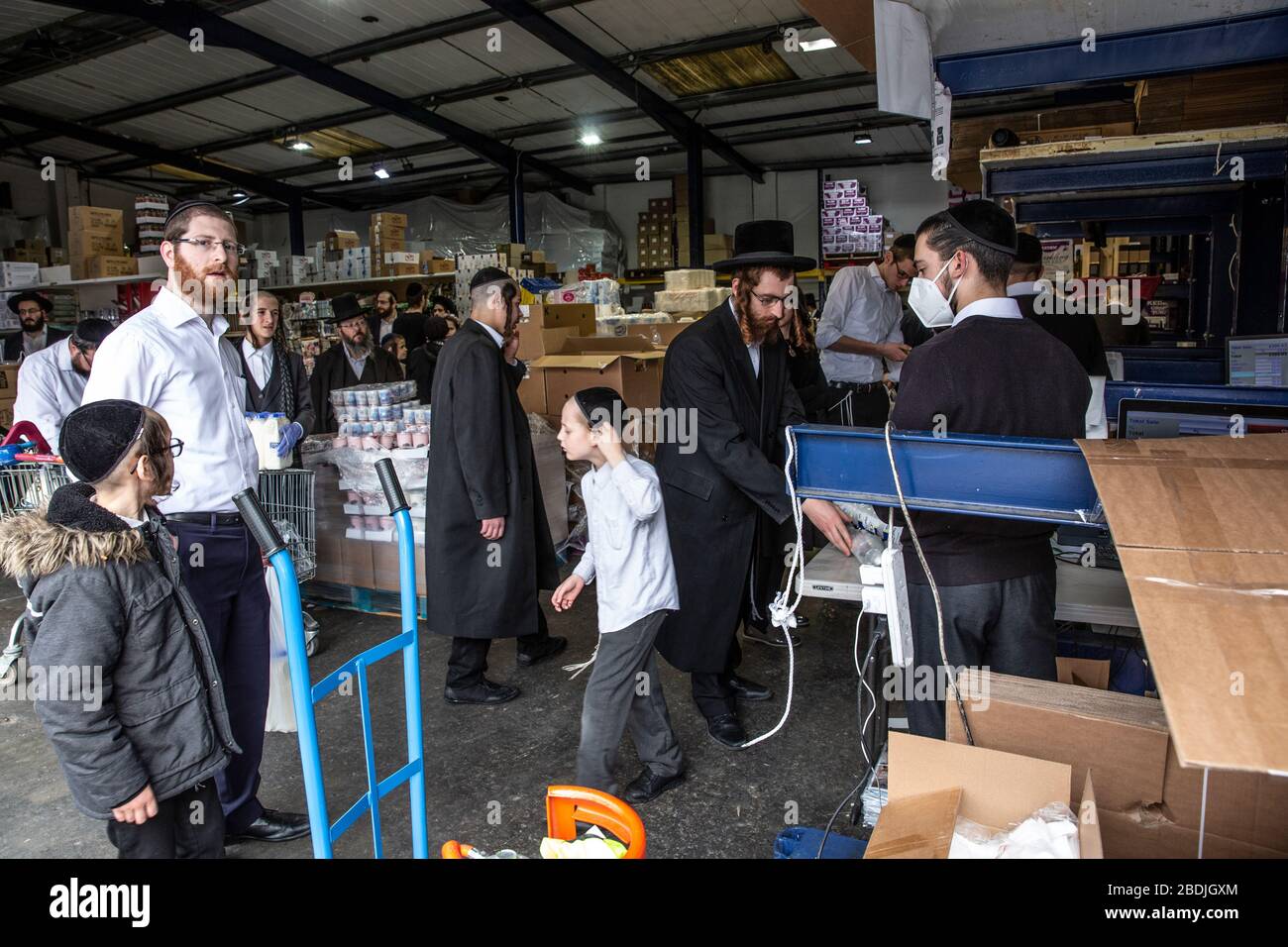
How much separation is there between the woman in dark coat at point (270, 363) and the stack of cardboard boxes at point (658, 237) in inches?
399

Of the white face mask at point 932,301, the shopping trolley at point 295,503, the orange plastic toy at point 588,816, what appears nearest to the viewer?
the orange plastic toy at point 588,816

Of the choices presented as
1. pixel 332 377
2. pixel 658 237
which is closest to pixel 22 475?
pixel 332 377

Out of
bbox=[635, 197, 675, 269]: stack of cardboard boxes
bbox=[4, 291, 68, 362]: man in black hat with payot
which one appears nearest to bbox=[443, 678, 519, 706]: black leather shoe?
bbox=[4, 291, 68, 362]: man in black hat with payot

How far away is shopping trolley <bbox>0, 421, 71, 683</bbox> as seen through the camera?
A: 377 centimetres

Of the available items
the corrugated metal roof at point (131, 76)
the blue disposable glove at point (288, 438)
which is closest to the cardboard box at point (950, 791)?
the blue disposable glove at point (288, 438)

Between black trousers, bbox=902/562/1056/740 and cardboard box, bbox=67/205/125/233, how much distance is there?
311 inches

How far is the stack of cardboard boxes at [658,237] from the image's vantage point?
14.4m

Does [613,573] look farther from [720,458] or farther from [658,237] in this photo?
[658,237]

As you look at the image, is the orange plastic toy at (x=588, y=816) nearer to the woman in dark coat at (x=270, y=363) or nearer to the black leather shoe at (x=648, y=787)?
the black leather shoe at (x=648, y=787)

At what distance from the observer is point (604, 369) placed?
202 inches

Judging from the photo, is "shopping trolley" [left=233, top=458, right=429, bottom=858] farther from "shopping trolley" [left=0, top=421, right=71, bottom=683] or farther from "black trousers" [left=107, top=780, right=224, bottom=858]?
"shopping trolley" [left=0, top=421, right=71, bottom=683]

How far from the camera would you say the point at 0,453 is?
3740mm
